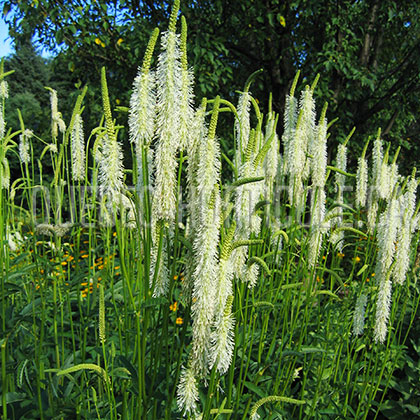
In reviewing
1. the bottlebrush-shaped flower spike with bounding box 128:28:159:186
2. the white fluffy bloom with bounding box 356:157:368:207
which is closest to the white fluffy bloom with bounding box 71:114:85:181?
the bottlebrush-shaped flower spike with bounding box 128:28:159:186

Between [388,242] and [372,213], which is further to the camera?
[372,213]

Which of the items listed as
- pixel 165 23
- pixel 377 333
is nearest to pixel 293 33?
pixel 165 23

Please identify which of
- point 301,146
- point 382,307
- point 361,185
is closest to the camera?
point 382,307

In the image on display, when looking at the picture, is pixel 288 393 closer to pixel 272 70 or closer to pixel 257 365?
pixel 257 365

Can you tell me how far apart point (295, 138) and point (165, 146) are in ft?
3.42

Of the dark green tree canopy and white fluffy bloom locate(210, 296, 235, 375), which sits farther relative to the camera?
the dark green tree canopy

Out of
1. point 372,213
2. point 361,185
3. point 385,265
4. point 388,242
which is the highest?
point 361,185

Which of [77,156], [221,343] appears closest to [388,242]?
[221,343]

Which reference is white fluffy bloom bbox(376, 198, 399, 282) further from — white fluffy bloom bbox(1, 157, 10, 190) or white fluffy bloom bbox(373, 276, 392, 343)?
white fluffy bloom bbox(1, 157, 10, 190)

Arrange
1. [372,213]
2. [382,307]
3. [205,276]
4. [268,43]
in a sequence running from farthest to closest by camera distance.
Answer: [268,43] < [372,213] < [382,307] < [205,276]

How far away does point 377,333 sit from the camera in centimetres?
189

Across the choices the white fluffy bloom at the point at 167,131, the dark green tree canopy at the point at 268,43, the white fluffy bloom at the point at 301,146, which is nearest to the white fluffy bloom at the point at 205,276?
the white fluffy bloom at the point at 167,131

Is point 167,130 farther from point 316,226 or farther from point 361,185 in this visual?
point 361,185

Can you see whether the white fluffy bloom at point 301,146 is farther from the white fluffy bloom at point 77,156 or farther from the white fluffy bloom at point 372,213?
the white fluffy bloom at point 77,156
